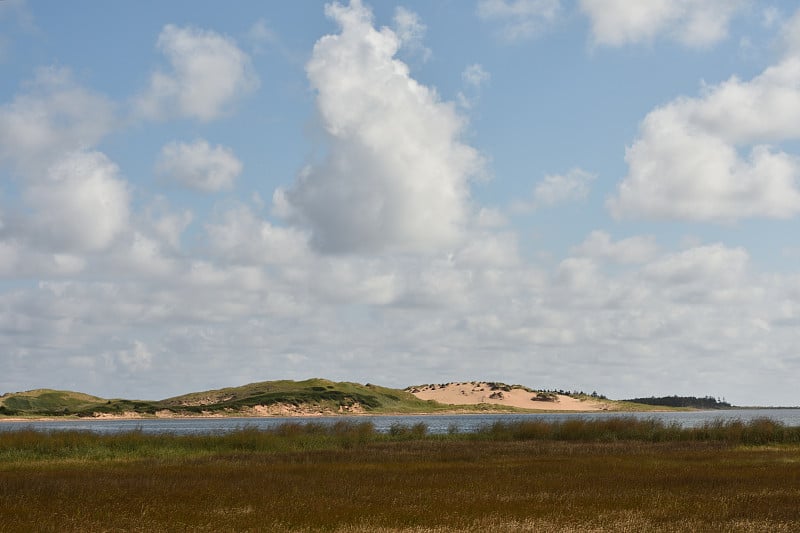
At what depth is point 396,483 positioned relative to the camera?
28141 millimetres

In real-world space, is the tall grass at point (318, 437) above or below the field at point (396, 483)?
above

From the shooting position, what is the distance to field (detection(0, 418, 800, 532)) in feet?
65.9

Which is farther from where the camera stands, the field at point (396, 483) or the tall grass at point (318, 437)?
the tall grass at point (318, 437)

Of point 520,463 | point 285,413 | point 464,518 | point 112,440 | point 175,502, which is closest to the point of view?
point 464,518

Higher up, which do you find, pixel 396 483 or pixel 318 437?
pixel 318 437

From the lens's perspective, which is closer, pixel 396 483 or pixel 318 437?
pixel 396 483

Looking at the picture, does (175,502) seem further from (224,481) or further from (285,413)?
(285,413)

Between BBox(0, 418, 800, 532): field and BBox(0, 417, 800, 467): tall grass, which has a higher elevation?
BBox(0, 417, 800, 467): tall grass

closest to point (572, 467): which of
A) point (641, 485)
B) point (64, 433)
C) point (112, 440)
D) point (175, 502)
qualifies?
point (641, 485)

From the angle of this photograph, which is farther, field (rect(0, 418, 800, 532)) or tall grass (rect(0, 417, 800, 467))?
tall grass (rect(0, 417, 800, 467))

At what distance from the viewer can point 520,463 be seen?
121 feet

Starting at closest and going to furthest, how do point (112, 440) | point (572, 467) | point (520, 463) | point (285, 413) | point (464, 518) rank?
1. point (464, 518)
2. point (572, 467)
3. point (520, 463)
4. point (112, 440)
5. point (285, 413)

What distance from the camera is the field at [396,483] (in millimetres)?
20094

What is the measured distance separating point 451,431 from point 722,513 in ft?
117
